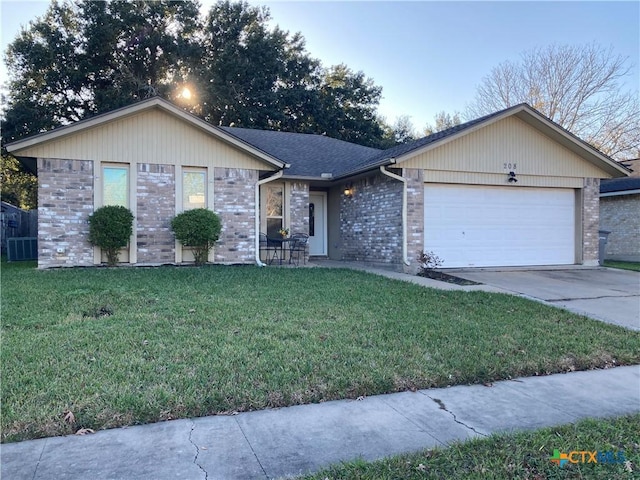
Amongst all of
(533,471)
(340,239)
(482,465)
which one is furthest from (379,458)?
(340,239)

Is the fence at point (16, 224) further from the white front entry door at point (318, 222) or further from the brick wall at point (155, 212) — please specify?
the white front entry door at point (318, 222)

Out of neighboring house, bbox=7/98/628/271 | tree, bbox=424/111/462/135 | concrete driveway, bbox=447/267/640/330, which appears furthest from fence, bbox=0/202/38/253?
tree, bbox=424/111/462/135

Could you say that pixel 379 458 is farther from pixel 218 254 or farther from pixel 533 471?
pixel 218 254

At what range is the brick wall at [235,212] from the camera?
11.4 m

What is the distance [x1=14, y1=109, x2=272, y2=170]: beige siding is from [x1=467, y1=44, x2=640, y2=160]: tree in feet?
72.7

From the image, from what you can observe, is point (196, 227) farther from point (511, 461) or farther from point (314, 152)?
point (511, 461)

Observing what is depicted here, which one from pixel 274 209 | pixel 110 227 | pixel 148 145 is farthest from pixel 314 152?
pixel 110 227

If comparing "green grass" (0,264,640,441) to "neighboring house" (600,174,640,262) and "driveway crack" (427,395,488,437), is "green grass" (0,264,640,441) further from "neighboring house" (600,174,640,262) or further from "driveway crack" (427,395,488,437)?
"neighboring house" (600,174,640,262)

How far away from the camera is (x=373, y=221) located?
40.7 ft

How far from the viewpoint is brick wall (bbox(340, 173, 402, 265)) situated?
1137cm

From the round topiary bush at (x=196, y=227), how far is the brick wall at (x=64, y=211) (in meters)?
2.01

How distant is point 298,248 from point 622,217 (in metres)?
13.6

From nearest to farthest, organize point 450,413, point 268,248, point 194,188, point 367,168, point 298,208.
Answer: point 450,413
point 194,188
point 367,168
point 268,248
point 298,208

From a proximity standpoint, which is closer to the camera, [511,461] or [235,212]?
[511,461]
